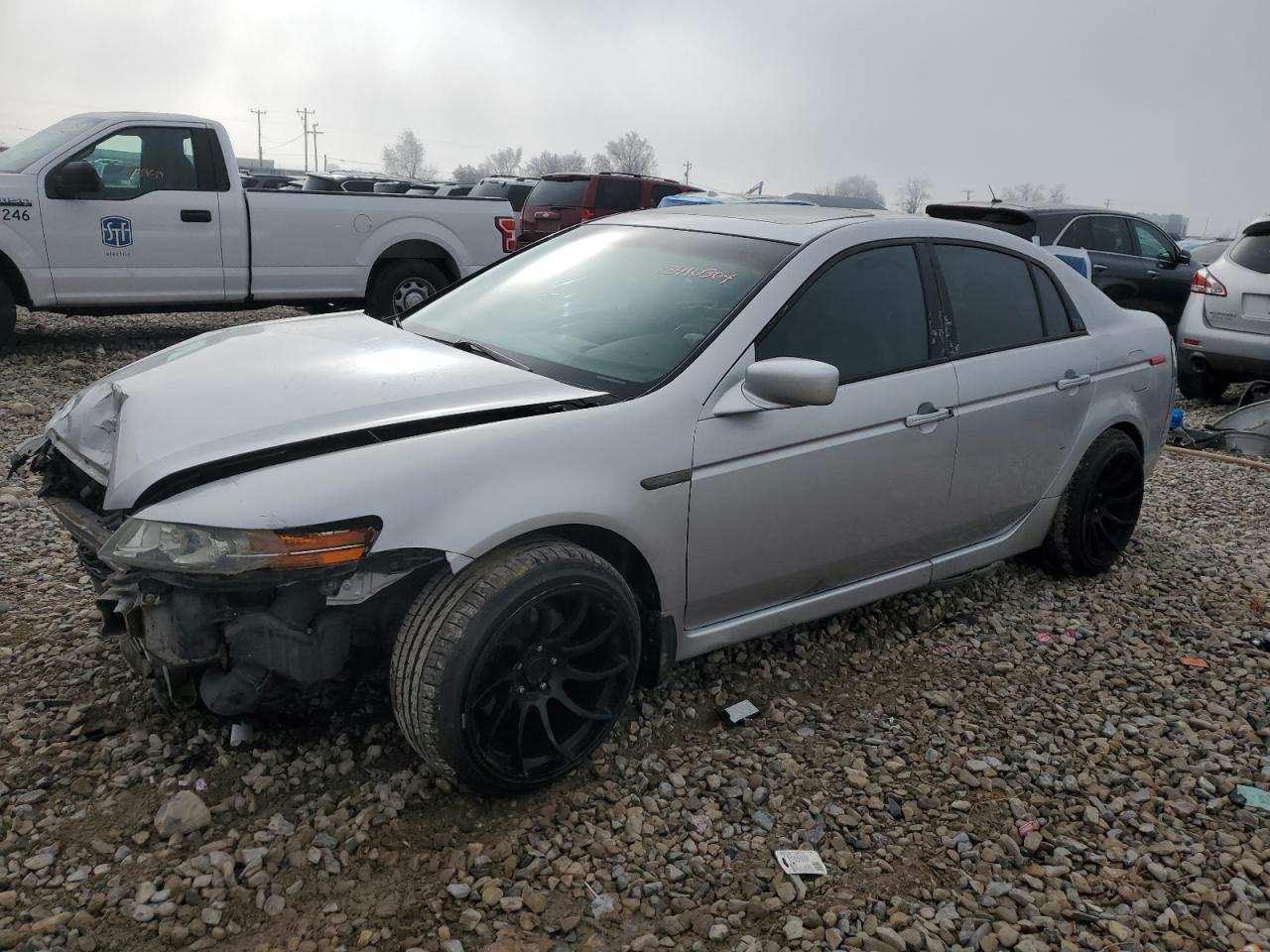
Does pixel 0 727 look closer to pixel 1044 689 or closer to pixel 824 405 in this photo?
pixel 824 405

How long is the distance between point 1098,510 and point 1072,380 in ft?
2.43

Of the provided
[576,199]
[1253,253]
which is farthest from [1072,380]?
[576,199]

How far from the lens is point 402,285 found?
984cm

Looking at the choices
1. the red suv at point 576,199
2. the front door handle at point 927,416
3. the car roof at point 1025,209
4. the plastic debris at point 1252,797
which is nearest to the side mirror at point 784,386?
the front door handle at point 927,416

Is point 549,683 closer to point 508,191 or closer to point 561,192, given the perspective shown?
point 561,192

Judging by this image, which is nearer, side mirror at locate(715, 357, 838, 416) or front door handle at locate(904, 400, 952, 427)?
side mirror at locate(715, 357, 838, 416)

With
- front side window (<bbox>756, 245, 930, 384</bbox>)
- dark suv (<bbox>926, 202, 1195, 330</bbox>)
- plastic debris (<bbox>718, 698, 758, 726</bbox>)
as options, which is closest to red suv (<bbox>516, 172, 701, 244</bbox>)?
dark suv (<bbox>926, 202, 1195, 330</bbox>)

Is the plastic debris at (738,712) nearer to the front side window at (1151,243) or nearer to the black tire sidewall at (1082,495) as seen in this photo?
the black tire sidewall at (1082,495)

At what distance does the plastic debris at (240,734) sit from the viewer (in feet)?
10.0

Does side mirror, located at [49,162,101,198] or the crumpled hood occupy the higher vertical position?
side mirror, located at [49,162,101,198]

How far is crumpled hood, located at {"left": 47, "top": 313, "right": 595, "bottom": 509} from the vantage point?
2715mm

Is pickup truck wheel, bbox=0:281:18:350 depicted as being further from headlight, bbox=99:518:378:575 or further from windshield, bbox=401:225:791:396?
headlight, bbox=99:518:378:575

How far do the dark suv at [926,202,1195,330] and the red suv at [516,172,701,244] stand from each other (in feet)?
17.8

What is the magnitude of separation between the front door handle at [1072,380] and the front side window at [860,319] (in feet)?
2.66
